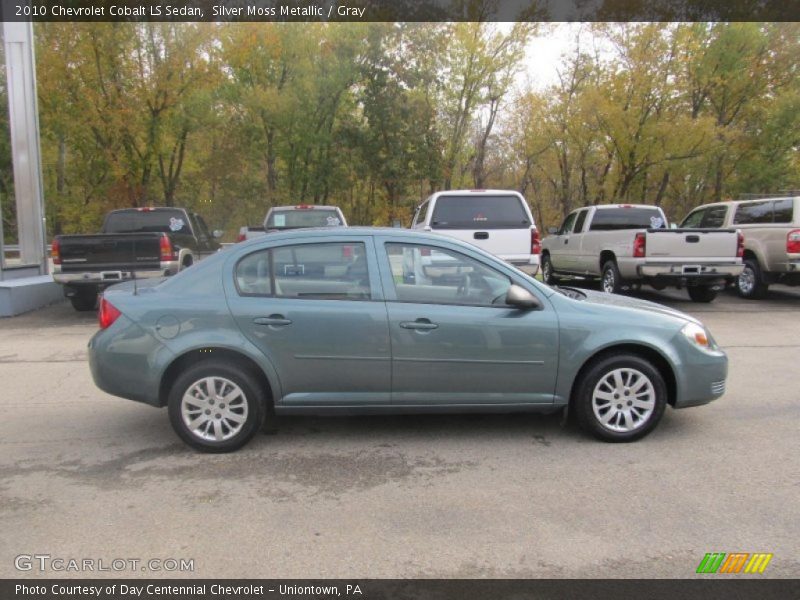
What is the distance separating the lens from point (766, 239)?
11.9 metres

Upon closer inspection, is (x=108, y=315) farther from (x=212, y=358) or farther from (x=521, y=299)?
(x=521, y=299)

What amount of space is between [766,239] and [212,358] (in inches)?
446

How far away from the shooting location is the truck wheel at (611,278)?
11.8 metres

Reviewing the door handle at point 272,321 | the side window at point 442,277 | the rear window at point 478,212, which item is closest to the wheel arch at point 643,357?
the side window at point 442,277

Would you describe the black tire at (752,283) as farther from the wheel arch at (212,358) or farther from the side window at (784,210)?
the wheel arch at (212,358)

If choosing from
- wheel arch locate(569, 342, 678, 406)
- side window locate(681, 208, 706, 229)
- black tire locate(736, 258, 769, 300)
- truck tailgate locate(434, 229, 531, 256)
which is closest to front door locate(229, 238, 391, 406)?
wheel arch locate(569, 342, 678, 406)

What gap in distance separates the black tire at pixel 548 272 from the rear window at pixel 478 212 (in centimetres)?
566

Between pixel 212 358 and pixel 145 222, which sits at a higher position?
pixel 145 222

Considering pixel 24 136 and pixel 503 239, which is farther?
pixel 24 136

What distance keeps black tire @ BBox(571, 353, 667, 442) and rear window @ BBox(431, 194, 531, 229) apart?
5.97 meters

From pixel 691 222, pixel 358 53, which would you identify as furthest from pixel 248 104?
pixel 691 222

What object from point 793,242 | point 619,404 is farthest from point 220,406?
point 793,242
